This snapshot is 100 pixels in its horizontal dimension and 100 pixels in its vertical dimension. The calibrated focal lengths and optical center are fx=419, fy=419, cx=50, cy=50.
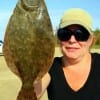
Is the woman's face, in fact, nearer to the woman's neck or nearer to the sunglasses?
the sunglasses

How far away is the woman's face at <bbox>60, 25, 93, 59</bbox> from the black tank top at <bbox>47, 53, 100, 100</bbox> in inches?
13.9

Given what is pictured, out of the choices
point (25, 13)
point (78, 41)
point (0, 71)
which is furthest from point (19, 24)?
point (0, 71)

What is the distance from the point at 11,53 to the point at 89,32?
46.7 inches

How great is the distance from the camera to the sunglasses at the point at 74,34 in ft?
12.4

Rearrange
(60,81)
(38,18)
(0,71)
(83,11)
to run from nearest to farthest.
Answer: (38,18) < (83,11) < (60,81) < (0,71)

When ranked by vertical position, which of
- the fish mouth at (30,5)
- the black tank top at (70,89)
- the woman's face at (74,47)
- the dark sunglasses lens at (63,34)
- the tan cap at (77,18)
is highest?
the fish mouth at (30,5)

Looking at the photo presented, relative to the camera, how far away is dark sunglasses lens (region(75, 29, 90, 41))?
378 cm

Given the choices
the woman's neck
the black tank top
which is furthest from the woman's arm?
the woman's neck

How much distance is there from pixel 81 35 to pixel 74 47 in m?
0.18

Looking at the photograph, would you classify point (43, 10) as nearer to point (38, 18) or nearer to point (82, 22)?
point (38, 18)

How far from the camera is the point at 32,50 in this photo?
287 cm

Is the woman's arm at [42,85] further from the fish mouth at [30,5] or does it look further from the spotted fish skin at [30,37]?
the fish mouth at [30,5]

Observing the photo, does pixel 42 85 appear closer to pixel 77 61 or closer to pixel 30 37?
pixel 77 61

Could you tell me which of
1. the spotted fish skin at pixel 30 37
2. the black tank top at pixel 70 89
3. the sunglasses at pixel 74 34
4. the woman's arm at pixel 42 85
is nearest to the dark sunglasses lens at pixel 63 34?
the sunglasses at pixel 74 34
